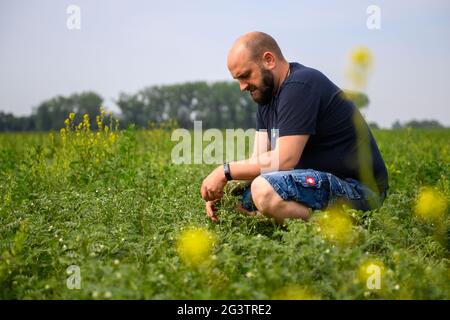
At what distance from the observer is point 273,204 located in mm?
3492

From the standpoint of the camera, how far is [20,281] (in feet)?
8.70

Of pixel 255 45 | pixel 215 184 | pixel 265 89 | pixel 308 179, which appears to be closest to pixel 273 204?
pixel 308 179

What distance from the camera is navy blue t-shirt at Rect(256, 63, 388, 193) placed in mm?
3471

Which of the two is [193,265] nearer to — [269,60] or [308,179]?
[308,179]

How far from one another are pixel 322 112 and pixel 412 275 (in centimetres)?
141

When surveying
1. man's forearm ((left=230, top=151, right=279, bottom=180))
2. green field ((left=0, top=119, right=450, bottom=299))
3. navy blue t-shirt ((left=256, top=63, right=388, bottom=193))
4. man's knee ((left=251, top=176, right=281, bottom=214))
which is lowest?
green field ((left=0, top=119, right=450, bottom=299))

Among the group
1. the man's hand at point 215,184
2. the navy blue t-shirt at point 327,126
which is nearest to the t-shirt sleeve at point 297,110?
the navy blue t-shirt at point 327,126

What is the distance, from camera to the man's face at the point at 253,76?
365cm

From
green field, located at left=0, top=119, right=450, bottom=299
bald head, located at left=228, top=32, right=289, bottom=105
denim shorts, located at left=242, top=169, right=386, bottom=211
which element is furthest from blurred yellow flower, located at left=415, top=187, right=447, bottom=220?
bald head, located at left=228, top=32, right=289, bottom=105

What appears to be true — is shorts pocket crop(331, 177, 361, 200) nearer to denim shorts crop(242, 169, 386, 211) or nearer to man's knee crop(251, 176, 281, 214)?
denim shorts crop(242, 169, 386, 211)

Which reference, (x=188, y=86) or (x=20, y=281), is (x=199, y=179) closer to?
(x=20, y=281)

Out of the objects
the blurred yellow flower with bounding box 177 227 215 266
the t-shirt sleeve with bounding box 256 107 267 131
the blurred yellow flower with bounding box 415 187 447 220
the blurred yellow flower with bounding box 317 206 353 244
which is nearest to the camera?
the blurred yellow flower with bounding box 177 227 215 266

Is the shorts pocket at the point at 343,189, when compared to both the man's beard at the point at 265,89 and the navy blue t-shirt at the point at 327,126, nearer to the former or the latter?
the navy blue t-shirt at the point at 327,126

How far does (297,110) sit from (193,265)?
54.0 inches
